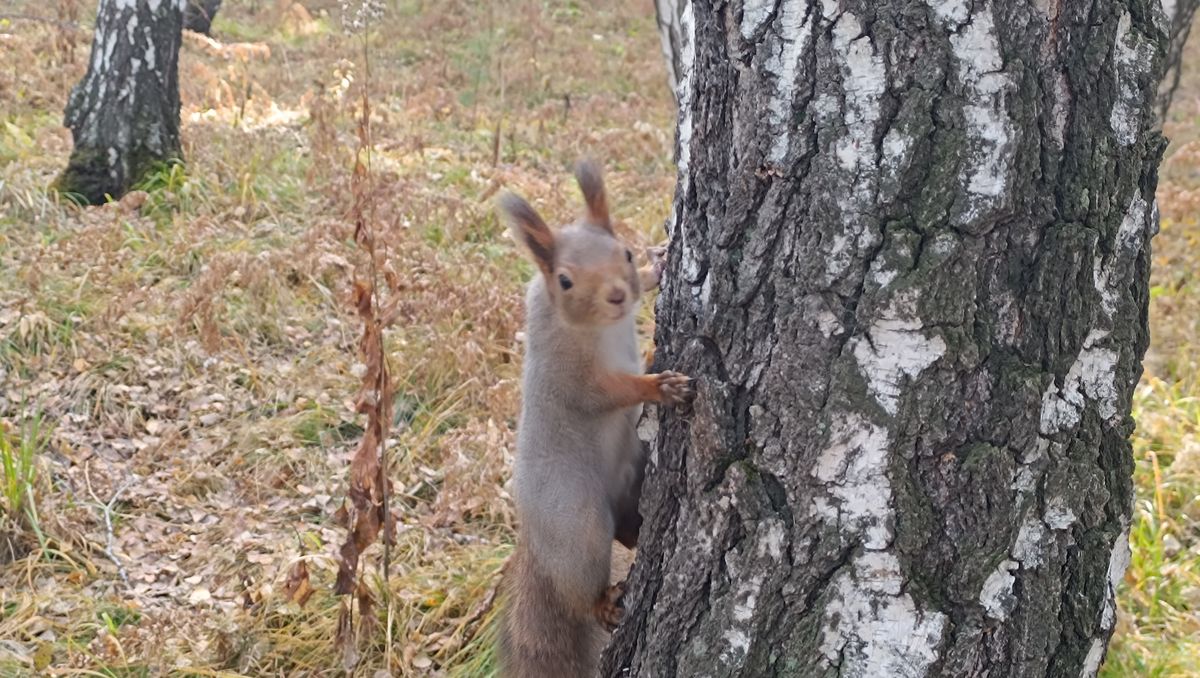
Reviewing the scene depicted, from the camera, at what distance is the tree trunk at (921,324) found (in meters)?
1.74

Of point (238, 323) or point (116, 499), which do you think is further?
point (238, 323)

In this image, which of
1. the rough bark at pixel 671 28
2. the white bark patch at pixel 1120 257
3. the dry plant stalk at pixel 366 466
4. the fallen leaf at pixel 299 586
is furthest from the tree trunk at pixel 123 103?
the white bark patch at pixel 1120 257

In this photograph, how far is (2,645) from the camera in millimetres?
3553

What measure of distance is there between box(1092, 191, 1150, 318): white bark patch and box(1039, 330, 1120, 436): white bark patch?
0.06 m

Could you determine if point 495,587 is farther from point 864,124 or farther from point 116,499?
point 864,124

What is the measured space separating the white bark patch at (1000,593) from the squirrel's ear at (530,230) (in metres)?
1.37

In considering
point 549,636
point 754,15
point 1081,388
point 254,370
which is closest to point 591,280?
point 549,636

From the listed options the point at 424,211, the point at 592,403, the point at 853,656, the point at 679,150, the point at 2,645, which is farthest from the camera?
the point at 424,211

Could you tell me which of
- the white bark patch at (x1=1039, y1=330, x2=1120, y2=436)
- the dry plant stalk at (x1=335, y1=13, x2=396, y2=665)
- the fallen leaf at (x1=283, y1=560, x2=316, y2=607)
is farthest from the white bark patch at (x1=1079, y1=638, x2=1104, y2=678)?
the fallen leaf at (x1=283, y1=560, x2=316, y2=607)

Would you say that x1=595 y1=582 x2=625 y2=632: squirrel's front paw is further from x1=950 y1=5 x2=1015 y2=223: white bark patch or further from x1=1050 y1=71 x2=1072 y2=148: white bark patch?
x1=1050 y1=71 x2=1072 y2=148: white bark patch

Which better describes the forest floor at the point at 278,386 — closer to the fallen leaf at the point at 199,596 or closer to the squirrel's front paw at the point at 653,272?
the fallen leaf at the point at 199,596

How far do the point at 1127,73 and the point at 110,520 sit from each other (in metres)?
3.85

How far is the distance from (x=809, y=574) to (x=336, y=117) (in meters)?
7.11

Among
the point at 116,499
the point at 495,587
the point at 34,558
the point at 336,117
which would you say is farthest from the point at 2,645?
the point at 336,117
